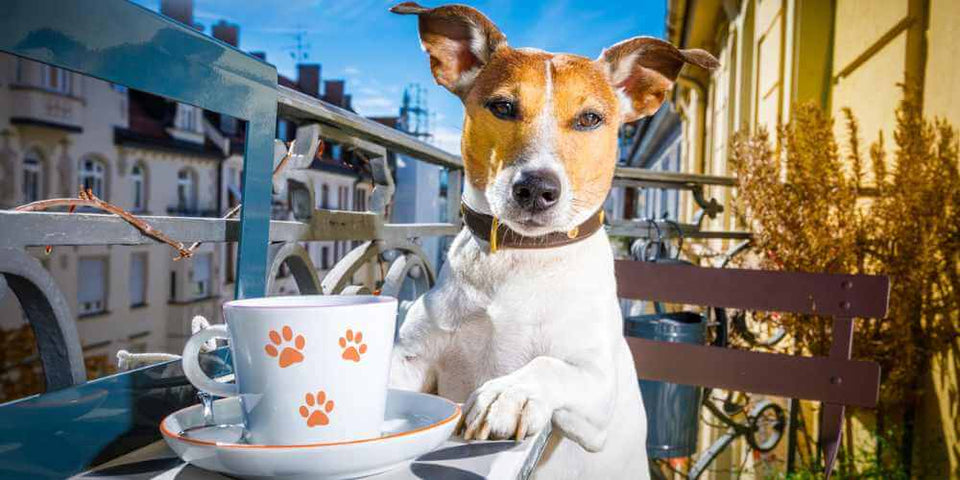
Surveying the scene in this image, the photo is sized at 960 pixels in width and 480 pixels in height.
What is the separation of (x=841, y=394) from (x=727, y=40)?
489cm

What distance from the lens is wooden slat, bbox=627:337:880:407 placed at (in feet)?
5.54

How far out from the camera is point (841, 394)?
171cm

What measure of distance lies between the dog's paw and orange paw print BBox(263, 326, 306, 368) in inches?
7.2

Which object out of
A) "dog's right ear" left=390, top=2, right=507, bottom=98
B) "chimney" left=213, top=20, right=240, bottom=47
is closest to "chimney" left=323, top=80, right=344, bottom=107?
"chimney" left=213, top=20, right=240, bottom=47

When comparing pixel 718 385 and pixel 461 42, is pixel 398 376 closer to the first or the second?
pixel 461 42

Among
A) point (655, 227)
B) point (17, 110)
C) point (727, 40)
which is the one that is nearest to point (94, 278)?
point (17, 110)

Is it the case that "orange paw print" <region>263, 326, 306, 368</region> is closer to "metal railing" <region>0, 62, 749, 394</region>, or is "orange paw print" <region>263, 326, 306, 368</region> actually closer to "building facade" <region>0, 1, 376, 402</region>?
"metal railing" <region>0, 62, 749, 394</region>

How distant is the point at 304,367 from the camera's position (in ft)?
1.66

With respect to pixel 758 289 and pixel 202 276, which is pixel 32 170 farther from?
pixel 758 289

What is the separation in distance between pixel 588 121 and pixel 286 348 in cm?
47

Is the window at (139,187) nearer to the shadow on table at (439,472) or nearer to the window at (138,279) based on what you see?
the window at (138,279)

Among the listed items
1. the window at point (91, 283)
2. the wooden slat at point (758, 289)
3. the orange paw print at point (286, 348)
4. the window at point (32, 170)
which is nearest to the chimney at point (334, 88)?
the window at point (32, 170)

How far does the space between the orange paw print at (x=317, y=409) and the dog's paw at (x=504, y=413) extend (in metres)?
0.14

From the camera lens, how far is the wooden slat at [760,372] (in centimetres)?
169
